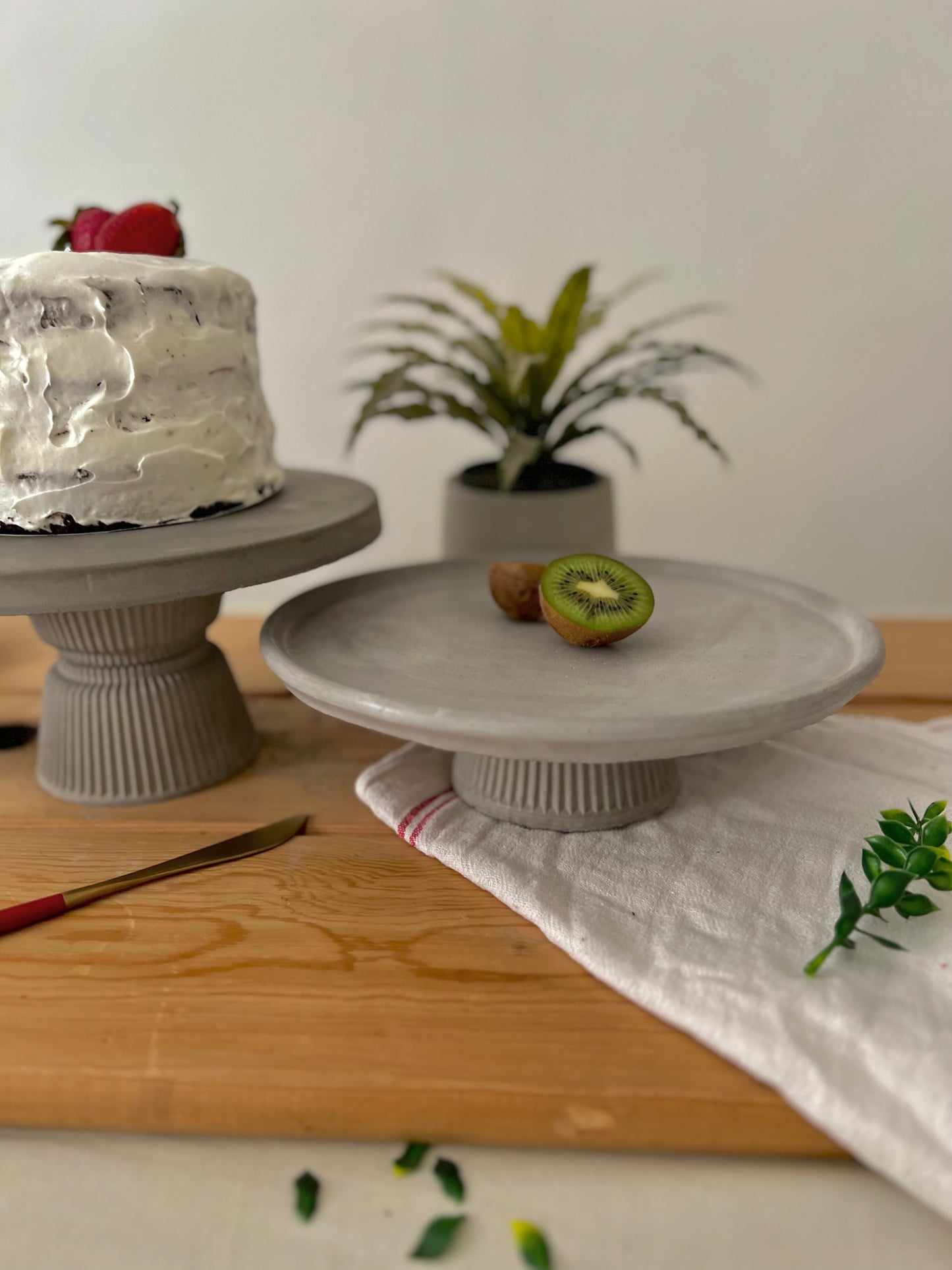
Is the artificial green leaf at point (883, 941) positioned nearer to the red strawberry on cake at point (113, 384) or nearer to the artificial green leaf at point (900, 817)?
the artificial green leaf at point (900, 817)

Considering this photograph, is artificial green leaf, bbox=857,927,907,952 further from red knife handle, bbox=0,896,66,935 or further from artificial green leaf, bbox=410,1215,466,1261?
red knife handle, bbox=0,896,66,935

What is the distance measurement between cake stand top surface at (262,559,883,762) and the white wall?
3.33 ft

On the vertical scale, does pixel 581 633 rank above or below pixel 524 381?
below

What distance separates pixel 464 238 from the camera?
1807 millimetres

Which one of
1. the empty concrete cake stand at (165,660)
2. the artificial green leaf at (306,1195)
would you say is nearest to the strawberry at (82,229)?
the empty concrete cake stand at (165,660)

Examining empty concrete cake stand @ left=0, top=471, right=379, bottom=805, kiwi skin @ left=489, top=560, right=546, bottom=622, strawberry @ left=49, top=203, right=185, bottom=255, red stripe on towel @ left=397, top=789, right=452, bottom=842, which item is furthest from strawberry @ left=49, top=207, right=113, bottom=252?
red stripe on towel @ left=397, top=789, right=452, bottom=842

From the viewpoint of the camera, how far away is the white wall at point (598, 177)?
5.48ft

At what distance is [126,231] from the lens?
2.81ft

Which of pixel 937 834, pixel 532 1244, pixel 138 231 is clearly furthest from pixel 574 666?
pixel 138 231

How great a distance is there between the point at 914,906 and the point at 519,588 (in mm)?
392

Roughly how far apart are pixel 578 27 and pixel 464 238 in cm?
39

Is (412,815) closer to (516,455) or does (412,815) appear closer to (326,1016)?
(326,1016)

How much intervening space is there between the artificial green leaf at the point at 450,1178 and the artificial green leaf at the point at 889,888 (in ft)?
0.99

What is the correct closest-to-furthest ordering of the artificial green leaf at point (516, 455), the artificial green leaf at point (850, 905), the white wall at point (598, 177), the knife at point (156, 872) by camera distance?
the artificial green leaf at point (850, 905)
the knife at point (156, 872)
the artificial green leaf at point (516, 455)
the white wall at point (598, 177)
